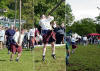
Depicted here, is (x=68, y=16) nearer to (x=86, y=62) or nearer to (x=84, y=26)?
(x=84, y=26)

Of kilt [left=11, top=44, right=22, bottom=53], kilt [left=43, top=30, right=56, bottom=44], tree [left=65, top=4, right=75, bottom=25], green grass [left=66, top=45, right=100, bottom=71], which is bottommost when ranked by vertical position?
kilt [left=11, top=44, right=22, bottom=53]

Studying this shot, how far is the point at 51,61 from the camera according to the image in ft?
8.21

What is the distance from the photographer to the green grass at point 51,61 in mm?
2389

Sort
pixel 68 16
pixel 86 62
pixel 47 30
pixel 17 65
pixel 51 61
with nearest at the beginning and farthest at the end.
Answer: pixel 47 30 < pixel 68 16 < pixel 51 61 < pixel 86 62 < pixel 17 65

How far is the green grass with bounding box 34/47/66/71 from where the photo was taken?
239 centimetres

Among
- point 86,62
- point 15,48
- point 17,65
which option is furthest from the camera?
point 15,48

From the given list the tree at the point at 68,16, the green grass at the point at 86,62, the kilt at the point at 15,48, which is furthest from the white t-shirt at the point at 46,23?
the kilt at the point at 15,48

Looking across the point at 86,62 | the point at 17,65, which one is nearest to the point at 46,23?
the point at 86,62

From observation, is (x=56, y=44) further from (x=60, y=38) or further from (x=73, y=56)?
(x=73, y=56)

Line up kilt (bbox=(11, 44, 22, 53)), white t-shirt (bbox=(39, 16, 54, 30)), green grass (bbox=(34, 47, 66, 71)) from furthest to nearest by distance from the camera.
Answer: kilt (bbox=(11, 44, 22, 53)) → green grass (bbox=(34, 47, 66, 71)) → white t-shirt (bbox=(39, 16, 54, 30))

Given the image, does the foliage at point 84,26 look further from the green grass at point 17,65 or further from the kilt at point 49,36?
the green grass at point 17,65

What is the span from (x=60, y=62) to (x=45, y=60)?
172 mm

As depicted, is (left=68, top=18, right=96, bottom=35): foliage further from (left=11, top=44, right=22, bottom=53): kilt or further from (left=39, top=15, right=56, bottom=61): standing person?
(left=11, top=44, right=22, bottom=53): kilt

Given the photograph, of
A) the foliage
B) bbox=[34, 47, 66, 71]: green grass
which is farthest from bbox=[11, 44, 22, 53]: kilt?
the foliage
